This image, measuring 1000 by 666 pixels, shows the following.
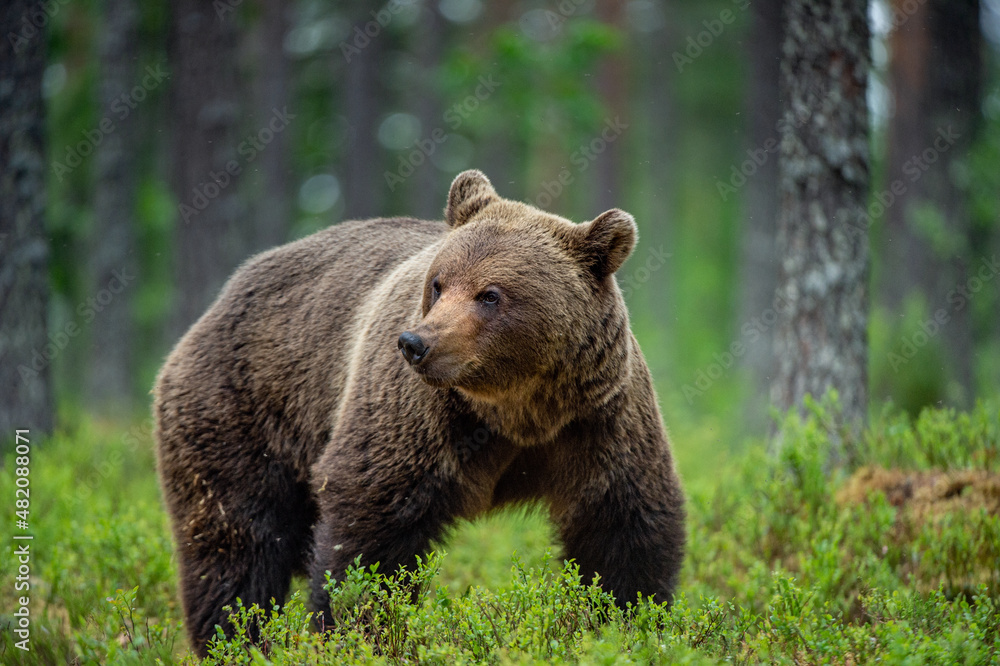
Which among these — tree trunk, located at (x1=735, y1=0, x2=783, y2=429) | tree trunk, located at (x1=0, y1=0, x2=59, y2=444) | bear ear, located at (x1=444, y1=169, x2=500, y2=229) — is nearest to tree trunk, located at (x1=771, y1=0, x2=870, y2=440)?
bear ear, located at (x1=444, y1=169, x2=500, y2=229)

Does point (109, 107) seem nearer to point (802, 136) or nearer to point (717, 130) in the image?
point (802, 136)

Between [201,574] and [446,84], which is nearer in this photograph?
[201,574]

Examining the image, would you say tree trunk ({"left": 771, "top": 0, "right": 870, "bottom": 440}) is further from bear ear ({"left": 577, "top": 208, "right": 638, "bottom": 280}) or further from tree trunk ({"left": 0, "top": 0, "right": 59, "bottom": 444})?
tree trunk ({"left": 0, "top": 0, "right": 59, "bottom": 444})

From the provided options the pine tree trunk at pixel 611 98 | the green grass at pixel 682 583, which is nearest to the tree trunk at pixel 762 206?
the pine tree trunk at pixel 611 98

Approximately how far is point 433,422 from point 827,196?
4.12 m

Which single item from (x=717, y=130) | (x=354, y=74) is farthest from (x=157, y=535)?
(x=717, y=130)

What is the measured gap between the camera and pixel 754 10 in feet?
54.0

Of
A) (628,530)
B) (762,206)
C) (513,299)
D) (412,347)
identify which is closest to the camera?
(412,347)

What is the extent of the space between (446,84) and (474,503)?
11.4 m

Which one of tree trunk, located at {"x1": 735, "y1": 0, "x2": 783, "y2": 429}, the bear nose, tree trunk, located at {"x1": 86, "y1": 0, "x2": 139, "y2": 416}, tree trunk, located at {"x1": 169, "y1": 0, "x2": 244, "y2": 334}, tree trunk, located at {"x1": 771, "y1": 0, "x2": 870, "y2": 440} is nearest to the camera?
the bear nose

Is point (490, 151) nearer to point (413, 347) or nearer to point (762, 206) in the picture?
point (762, 206)

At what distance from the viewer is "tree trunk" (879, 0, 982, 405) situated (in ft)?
36.8

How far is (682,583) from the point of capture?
5.37 m

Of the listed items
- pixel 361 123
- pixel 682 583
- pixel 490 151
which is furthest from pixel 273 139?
pixel 682 583
